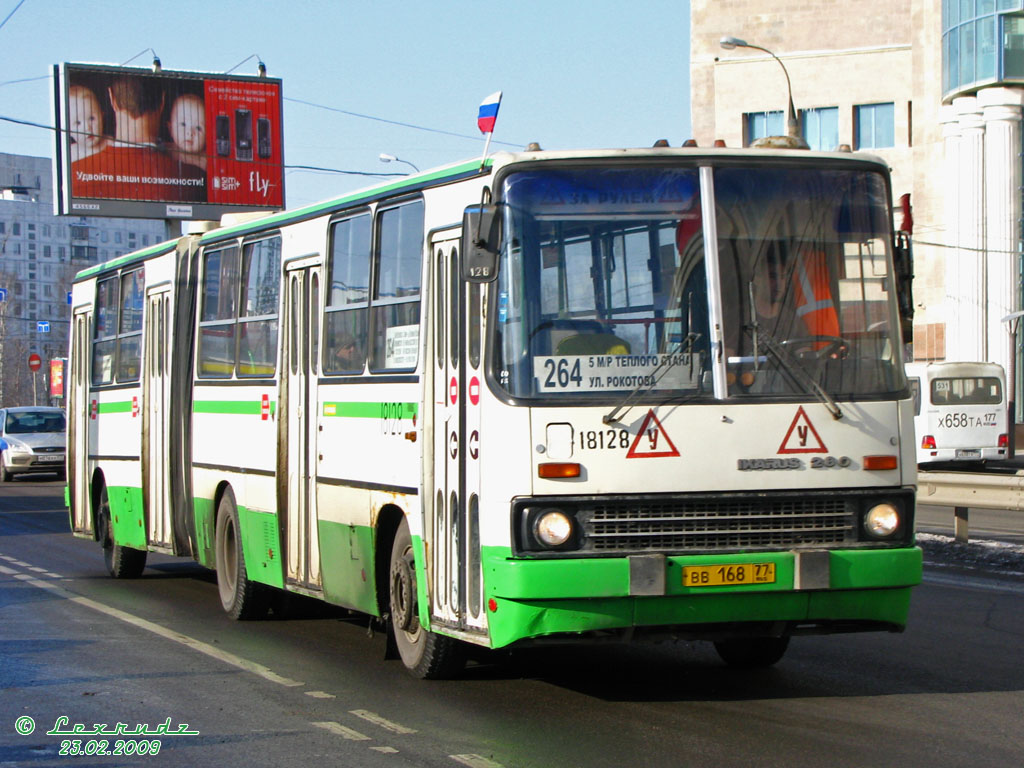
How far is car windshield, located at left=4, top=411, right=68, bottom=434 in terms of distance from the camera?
3759 cm

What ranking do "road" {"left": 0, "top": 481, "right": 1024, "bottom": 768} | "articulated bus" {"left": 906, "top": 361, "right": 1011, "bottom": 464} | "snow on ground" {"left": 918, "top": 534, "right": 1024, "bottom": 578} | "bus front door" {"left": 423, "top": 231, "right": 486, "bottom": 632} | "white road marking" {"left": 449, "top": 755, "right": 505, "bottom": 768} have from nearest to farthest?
"white road marking" {"left": 449, "top": 755, "right": 505, "bottom": 768} < "road" {"left": 0, "top": 481, "right": 1024, "bottom": 768} < "bus front door" {"left": 423, "top": 231, "right": 486, "bottom": 632} < "snow on ground" {"left": 918, "top": 534, "right": 1024, "bottom": 578} < "articulated bus" {"left": 906, "top": 361, "right": 1011, "bottom": 464}

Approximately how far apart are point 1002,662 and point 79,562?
11.2 meters

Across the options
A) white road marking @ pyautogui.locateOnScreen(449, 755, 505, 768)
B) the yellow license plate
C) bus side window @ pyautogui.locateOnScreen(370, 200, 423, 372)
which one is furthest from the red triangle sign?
bus side window @ pyautogui.locateOnScreen(370, 200, 423, 372)

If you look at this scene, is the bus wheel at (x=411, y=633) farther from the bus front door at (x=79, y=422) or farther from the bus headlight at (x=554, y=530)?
the bus front door at (x=79, y=422)

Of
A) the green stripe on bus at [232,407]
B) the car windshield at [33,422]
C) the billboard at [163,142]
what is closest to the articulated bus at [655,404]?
the green stripe on bus at [232,407]

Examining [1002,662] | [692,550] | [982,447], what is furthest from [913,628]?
[982,447]

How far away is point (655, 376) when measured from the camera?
7.90 meters

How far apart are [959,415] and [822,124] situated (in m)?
21.2

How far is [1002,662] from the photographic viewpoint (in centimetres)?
970

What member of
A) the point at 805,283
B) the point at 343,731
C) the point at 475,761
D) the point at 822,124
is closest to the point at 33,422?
the point at 822,124

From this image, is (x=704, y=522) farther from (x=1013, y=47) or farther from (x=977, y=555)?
(x=1013, y=47)

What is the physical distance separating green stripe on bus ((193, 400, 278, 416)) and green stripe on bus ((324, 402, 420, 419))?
1.17 meters

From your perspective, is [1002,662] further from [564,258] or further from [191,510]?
[191,510]

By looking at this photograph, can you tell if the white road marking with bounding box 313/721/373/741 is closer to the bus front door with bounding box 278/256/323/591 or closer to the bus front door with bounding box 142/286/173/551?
the bus front door with bounding box 278/256/323/591
